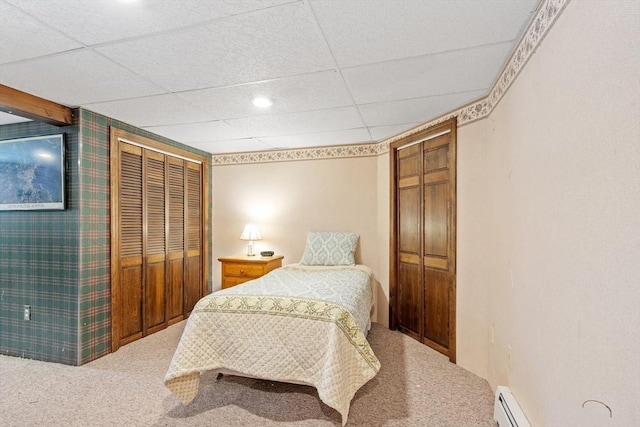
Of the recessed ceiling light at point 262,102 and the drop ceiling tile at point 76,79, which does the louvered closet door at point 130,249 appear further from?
the recessed ceiling light at point 262,102

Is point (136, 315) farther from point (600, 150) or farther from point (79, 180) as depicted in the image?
point (600, 150)

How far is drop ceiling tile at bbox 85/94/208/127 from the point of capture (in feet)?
8.17

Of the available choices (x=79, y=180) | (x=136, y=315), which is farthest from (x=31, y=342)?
(x=79, y=180)

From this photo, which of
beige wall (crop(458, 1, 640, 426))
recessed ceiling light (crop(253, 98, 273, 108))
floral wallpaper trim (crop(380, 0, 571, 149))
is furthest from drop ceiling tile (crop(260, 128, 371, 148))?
beige wall (crop(458, 1, 640, 426))

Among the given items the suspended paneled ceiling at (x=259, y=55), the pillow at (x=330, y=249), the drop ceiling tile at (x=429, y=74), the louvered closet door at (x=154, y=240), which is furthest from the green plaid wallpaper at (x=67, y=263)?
the drop ceiling tile at (x=429, y=74)

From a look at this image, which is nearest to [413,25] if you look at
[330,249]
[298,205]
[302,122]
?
[302,122]

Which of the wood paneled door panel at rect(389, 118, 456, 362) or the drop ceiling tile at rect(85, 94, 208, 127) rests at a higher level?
the drop ceiling tile at rect(85, 94, 208, 127)

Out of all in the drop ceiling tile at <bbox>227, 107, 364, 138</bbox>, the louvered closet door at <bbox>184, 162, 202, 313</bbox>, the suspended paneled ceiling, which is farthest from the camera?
the louvered closet door at <bbox>184, 162, 202, 313</bbox>

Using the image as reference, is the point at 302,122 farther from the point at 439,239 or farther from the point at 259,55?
the point at 439,239

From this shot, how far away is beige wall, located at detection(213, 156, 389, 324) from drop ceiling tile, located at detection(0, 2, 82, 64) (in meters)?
2.62

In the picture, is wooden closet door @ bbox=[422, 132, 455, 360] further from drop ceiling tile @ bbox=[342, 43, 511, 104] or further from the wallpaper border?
drop ceiling tile @ bbox=[342, 43, 511, 104]

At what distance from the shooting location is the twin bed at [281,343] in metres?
1.87

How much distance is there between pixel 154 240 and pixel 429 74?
313 centimetres

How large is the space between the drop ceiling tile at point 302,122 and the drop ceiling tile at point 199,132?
15 centimetres
